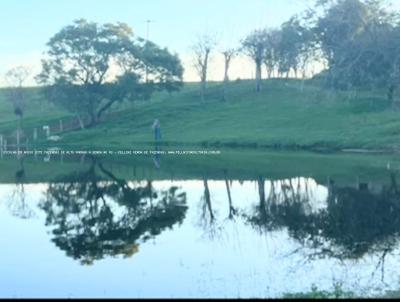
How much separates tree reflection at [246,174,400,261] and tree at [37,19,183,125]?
60822mm

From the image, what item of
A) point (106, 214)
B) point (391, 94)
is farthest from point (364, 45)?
point (106, 214)

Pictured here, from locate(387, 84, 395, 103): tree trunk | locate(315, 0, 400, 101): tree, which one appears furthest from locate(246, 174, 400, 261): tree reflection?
locate(387, 84, 395, 103): tree trunk

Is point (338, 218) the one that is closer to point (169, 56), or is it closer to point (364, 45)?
point (364, 45)

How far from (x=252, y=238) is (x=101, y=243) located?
4247mm

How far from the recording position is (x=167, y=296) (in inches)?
551

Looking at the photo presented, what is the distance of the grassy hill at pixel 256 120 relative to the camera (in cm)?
6200

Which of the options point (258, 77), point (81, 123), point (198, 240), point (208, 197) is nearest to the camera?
point (198, 240)

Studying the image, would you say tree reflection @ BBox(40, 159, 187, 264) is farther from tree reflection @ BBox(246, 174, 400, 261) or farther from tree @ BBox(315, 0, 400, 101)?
tree @ BBox(315, 0, 400, 101)

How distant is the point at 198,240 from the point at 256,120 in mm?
59927

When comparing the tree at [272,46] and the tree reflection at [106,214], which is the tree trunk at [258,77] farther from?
the tree reflection at [106,214]

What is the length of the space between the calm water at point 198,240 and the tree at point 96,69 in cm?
5812

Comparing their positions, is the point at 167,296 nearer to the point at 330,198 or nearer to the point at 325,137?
the point at 330,198

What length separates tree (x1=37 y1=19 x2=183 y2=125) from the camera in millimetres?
90375

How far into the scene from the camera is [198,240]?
20.2 metres
